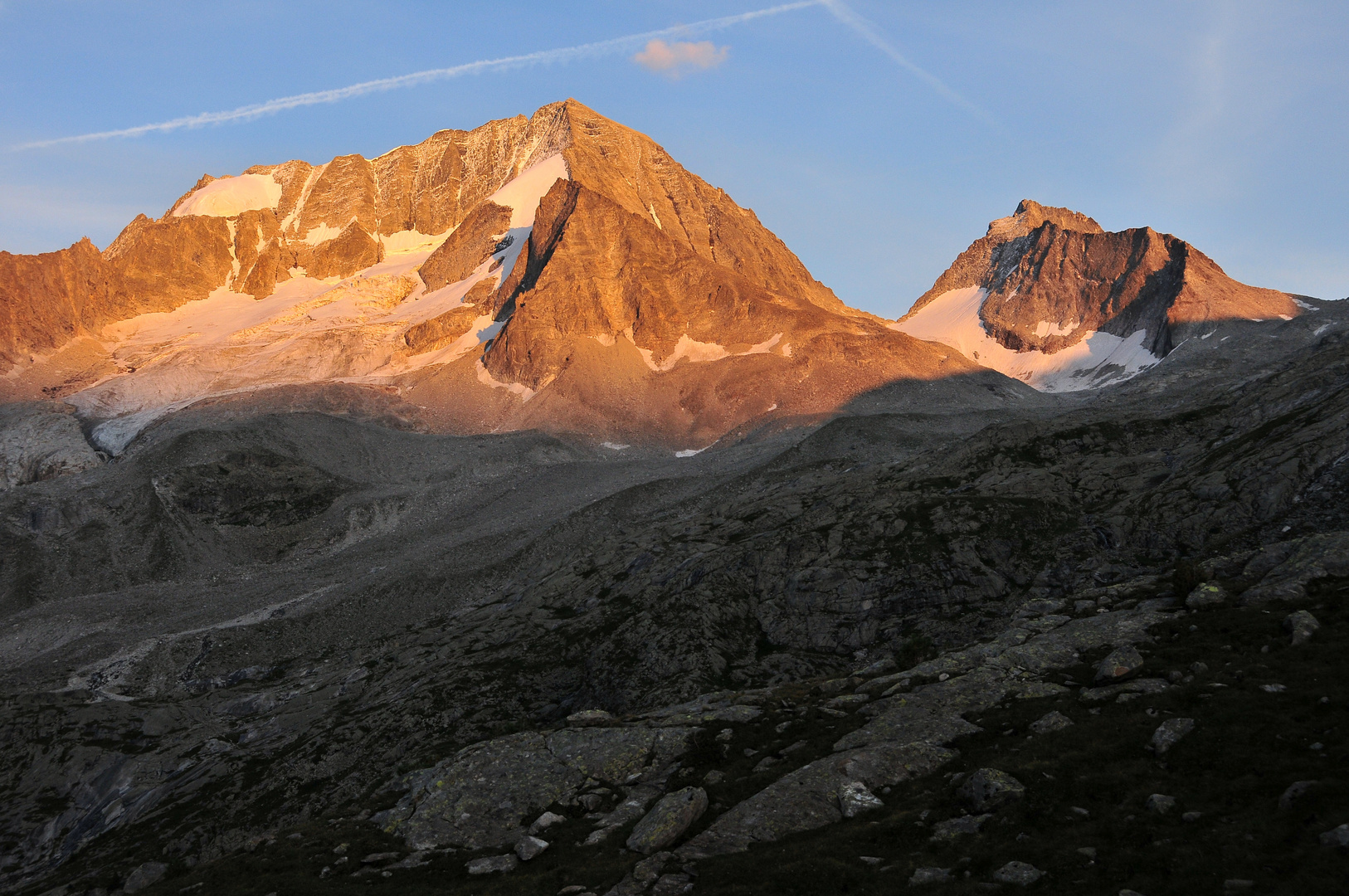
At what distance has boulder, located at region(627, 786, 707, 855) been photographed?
92.3 feet

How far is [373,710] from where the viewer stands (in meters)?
64.7

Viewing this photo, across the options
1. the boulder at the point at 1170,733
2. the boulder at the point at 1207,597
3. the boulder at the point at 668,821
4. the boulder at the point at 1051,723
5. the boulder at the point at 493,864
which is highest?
the boulder at the point at 1207,597

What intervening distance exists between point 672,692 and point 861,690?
21.1m

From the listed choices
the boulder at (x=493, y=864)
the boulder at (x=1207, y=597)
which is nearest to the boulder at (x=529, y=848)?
the boulder at (x=493, y=864)

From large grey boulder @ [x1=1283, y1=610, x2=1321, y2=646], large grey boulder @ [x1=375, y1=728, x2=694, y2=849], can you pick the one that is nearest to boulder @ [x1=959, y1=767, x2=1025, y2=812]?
large grey boulder @ [x1=1283, y1=610, x2=1321, y2=646]

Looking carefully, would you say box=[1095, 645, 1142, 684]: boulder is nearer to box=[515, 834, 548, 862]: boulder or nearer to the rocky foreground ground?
the rocky foreground ground

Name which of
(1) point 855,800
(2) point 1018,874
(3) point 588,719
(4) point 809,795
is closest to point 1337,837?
(2) point 1018,874

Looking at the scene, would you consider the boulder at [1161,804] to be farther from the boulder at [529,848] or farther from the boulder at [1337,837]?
the boulder at [529,848]

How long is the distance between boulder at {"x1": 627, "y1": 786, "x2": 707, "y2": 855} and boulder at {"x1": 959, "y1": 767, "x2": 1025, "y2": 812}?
29.9 feet

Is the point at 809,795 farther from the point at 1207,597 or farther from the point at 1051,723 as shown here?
the point at 1207,597

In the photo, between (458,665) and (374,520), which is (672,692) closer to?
(458,665)

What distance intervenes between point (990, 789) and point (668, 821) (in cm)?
1065

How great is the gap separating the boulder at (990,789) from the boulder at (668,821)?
9.13 m

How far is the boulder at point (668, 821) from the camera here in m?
28.1
